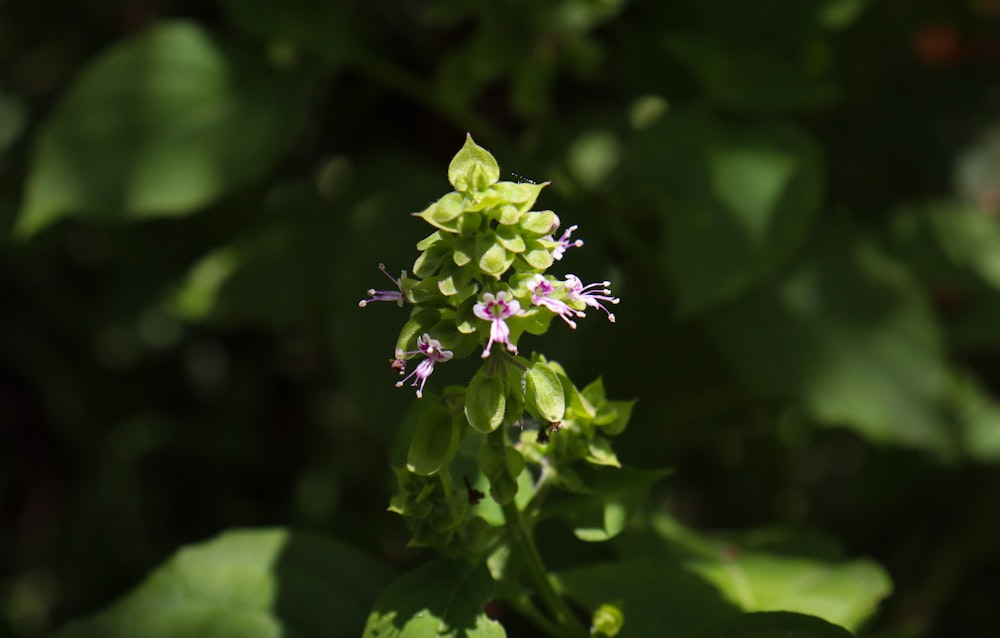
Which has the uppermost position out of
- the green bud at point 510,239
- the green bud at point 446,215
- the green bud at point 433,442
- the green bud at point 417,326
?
the green bud at point 446,215

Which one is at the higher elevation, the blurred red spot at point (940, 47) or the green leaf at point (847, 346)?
the blurred red spot at point (940, 47)

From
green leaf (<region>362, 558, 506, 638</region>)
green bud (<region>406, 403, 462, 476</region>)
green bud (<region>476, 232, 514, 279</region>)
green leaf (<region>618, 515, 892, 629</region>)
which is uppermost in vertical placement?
green bud (<region>476, 232, 514, 279</region>)

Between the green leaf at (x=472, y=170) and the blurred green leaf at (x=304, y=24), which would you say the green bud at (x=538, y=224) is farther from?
the blurred green leaf at (x=304, y=24)

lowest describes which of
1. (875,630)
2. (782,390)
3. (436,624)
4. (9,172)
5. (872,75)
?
(875,630)

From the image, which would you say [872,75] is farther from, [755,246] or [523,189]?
[523,189]

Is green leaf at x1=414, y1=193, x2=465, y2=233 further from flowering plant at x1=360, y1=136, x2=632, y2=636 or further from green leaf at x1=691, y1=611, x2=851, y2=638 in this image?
green leaf at x1=691, y1=611, x2=851, y2=638

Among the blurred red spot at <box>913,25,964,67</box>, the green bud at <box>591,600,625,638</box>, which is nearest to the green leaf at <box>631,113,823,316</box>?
the green bud at <box>591,600,625,638</box>

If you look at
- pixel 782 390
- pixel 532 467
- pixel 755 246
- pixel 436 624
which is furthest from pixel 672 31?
pixel 436 624

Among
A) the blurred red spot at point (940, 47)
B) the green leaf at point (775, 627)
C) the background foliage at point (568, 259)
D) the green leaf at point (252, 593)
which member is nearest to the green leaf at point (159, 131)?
the background foliage at point (568, 259)
